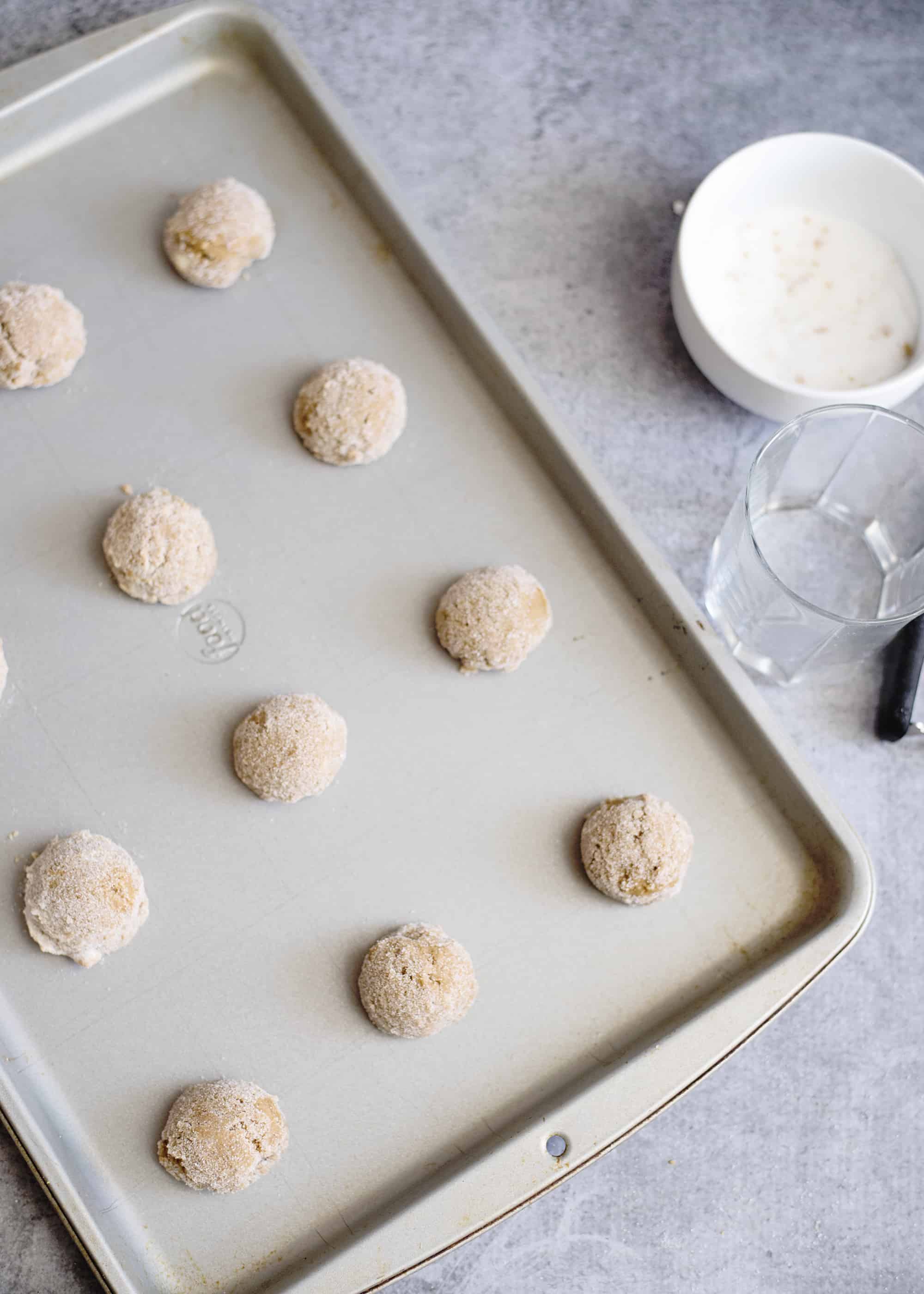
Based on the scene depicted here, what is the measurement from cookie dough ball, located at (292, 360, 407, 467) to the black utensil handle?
0.44 meters

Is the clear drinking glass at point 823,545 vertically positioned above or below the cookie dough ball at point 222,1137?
above

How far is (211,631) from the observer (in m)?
0.83

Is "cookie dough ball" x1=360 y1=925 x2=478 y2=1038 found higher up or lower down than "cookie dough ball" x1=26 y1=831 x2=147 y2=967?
lower down

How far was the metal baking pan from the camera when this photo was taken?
741 millimetres

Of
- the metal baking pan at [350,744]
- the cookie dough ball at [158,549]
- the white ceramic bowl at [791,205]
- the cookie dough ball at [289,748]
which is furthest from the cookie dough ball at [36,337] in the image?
the white ceramic bowl at [791,205]

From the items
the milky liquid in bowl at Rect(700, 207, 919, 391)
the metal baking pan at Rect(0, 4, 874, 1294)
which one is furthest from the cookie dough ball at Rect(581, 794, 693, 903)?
the milky liquid in bowl at Rect(700, 207, 919, 391)

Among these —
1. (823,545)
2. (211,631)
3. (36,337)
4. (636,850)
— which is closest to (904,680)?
(823,545)

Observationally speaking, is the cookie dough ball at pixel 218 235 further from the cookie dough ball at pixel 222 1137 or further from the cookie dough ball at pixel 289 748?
the cookie dough ball at pixel 222 1137

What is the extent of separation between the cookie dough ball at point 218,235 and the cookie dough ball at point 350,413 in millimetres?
112

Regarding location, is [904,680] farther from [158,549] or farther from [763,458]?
[158,549]

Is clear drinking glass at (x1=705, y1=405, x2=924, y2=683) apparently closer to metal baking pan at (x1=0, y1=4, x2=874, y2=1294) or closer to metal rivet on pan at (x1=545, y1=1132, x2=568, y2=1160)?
metal baking pan at (x1=0, y1=4, x2=874, y2=1294)

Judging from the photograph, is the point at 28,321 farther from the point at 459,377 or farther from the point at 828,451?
the point at 828,451

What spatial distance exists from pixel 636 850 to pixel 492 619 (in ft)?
0.64

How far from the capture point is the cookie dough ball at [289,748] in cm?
77
